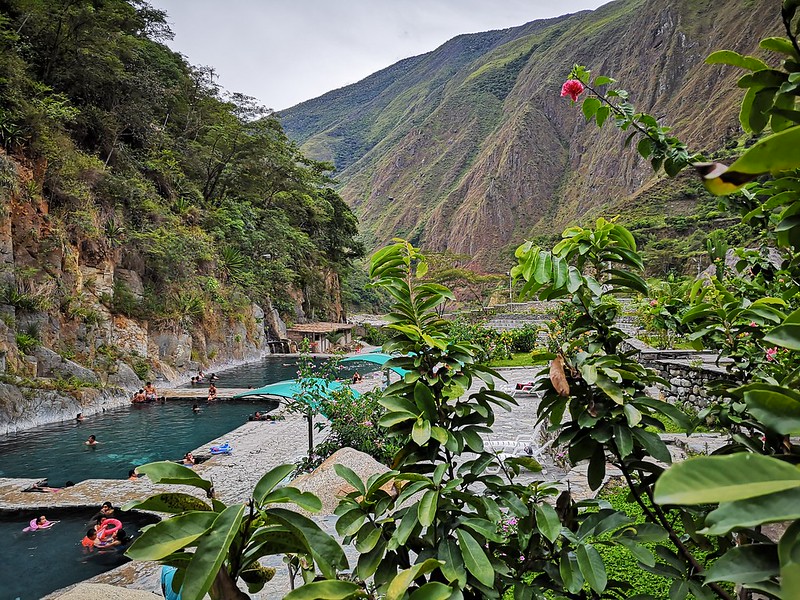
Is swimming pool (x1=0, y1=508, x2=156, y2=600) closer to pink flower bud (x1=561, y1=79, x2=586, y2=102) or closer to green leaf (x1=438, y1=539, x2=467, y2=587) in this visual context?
green leaf (x1=438, y1=539, x2=467, y2=587)

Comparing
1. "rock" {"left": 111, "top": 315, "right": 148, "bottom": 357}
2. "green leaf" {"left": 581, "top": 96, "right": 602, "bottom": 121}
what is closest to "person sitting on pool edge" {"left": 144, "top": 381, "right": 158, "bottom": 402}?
"rock" {"left": 111, "top": 315, "right": 148, "bottom": 357}

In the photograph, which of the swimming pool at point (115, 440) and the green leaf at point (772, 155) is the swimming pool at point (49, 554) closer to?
the swimming pool at point (115, 440)

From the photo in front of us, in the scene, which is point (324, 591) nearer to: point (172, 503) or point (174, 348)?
point (172, 503)

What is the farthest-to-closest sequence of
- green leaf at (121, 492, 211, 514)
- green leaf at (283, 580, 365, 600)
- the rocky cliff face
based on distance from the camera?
the rocky cliff face, green leaf at (121, 492, 211, 514), green leaf at (283, 580, 365, 600)

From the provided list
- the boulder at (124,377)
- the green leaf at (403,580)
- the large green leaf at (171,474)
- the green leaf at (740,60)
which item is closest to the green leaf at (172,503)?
the large green leaf at (171,474)

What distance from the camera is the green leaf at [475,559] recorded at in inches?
39.2

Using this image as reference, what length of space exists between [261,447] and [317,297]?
2291cm

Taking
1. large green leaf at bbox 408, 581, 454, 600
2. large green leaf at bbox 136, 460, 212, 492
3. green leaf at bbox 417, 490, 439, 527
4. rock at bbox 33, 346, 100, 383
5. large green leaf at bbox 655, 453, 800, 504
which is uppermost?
large green leaf at bbox 655, 453, 800, 504

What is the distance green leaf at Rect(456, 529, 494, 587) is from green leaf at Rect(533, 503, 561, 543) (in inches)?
6.5

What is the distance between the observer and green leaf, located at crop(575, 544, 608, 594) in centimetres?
102

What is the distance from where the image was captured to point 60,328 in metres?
13.9

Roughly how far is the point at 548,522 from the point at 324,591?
0.61 m

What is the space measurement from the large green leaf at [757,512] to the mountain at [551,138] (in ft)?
127

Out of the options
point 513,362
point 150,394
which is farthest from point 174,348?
point 513,362
